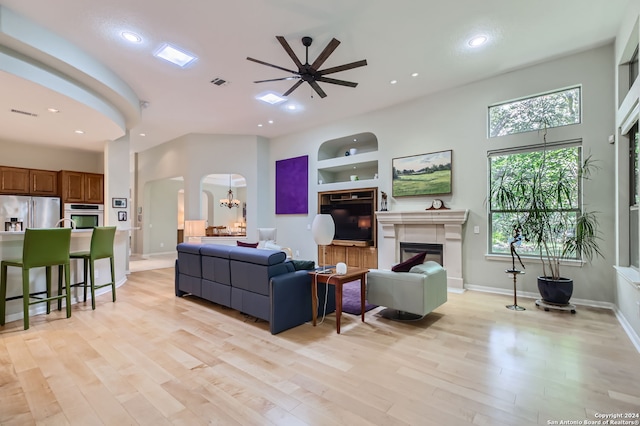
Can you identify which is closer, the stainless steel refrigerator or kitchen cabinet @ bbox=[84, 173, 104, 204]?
the stainless steel refrigerator

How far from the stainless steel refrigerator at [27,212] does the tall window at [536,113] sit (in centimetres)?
868

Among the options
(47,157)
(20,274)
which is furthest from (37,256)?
(47,157)

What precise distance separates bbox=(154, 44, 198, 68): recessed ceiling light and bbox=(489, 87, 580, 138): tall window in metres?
4.79

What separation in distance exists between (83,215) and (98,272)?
2422 mm

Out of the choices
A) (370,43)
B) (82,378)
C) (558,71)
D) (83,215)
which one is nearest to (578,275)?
(558,71)

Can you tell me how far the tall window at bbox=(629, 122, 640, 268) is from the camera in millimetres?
3477

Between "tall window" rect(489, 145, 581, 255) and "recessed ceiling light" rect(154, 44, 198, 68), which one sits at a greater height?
"recessed ceiling light" rect(154, 44, 198, 68)

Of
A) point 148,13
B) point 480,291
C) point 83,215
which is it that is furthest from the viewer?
point 83,215

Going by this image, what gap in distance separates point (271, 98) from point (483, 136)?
3.82 meters

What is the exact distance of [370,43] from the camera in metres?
3.93

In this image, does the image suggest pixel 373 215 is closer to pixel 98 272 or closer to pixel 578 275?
pixel 578 275

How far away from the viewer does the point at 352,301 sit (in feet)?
14.6

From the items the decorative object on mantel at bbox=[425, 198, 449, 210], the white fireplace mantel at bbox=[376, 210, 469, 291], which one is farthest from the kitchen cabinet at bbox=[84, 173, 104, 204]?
the decorative object on mantel at bbox=[425, 198, 449, 210]

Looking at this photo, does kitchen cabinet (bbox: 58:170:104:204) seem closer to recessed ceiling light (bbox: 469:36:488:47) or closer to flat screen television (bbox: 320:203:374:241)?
flat screen television (bbox: 320:203:374:241)
